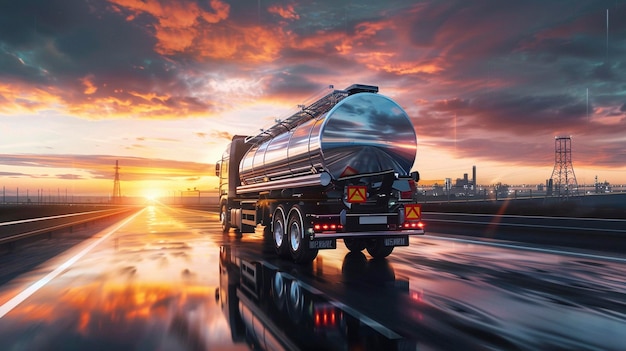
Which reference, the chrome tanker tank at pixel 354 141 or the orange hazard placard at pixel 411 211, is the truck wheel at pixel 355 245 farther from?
the chrome tanker tank at pixel 354 141

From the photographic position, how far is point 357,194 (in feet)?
35.4

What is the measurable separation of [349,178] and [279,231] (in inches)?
106

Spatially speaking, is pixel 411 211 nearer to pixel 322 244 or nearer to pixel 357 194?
pixel 357 194

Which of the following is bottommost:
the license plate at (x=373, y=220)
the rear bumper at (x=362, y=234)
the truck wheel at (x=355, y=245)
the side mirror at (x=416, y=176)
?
the truck wheel at (x=355, y=245)

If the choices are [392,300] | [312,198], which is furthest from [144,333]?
[312,198]

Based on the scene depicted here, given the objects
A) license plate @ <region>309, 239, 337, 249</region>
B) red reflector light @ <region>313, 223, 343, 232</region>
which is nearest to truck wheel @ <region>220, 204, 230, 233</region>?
license plate @ <region>309, 239, 337, 249</region>

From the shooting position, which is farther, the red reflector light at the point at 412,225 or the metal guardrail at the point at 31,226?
the metal guardrail at the point at 31,226

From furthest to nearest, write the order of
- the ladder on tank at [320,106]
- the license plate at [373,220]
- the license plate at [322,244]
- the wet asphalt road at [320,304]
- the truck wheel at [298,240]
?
the ladder on tank at [320,106]
the license plate at [373,220]
the truck wheel at [298,240]
the license plate at [322,244]
the wet asphalt road at [320,304]

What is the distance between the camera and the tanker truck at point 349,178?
1088cm

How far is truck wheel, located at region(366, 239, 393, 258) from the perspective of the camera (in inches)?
→ 474

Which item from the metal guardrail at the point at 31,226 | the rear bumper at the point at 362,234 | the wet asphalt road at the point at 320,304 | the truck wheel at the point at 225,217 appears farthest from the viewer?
the truck wheel at the point at 225,217

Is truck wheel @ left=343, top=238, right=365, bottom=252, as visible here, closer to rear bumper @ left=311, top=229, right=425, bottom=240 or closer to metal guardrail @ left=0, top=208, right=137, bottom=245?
rear bumper @ left=311, top=229, right=425, bottom=240

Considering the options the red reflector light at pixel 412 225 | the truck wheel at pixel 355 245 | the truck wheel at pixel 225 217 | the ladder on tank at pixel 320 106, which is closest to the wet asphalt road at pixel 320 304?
the red reflector light at pixel 412 225

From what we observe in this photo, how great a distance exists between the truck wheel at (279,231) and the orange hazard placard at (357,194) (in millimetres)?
2224
